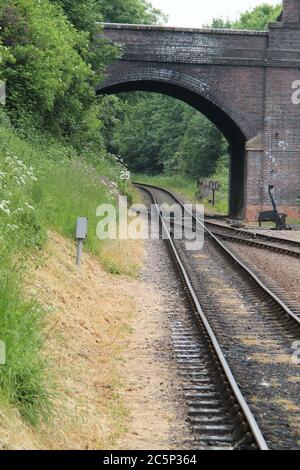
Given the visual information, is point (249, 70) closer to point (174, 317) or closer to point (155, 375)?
point (174, 317)

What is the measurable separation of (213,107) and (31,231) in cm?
2387

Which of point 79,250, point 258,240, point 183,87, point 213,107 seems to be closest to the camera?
point 79,250

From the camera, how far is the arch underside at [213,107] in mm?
31141

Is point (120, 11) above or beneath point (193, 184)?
above

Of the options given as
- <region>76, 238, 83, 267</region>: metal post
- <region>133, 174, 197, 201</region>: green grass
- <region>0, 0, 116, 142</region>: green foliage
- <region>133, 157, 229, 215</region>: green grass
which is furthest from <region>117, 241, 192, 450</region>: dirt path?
<region>133, 174, 197, 201</region>: green grass

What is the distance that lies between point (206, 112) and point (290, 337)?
1070 inches

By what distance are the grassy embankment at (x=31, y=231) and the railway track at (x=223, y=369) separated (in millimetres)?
1515

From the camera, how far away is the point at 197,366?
8180 millimetres

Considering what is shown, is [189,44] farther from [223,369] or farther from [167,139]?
[167,139]

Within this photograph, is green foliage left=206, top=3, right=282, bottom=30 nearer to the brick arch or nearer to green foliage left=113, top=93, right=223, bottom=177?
green foliage left=113, top=93, right=223, bottom=177

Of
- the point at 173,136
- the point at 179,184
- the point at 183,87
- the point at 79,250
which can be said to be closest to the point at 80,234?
the point at 79,250

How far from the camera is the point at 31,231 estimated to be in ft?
32.8
